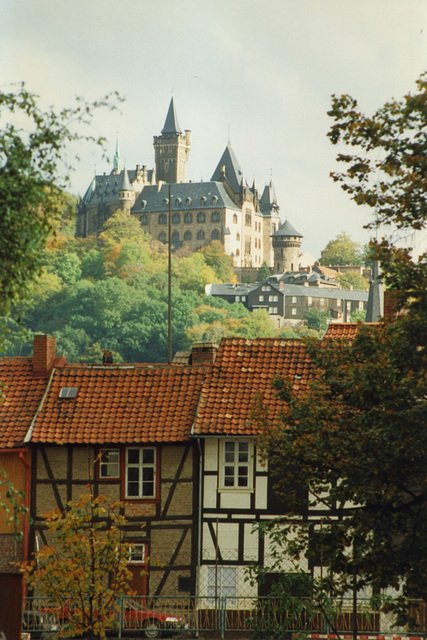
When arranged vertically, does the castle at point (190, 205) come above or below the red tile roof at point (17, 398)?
above

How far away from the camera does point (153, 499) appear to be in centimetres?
2339

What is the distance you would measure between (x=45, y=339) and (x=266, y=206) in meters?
172

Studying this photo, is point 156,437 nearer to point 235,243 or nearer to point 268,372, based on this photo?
point 268,372

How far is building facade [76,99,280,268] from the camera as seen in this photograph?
184m

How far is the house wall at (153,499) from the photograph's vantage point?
75.9 ft

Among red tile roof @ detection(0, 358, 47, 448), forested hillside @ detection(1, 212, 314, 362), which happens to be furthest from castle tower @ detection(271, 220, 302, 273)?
red tile roof @ detection(0, 358, 47, 448)

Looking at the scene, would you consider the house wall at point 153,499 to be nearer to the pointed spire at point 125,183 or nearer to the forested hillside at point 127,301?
the forested hillside at point 127,301

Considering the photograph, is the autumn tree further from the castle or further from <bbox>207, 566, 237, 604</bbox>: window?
the castle

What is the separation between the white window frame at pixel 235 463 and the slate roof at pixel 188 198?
16124cm

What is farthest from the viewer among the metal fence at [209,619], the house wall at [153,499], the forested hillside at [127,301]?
the forested hillside at [127,301]

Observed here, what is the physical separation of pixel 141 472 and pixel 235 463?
6.85ft

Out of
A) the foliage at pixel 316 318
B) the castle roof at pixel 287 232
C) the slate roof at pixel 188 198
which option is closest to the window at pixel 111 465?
the foliage at pixel 316 318

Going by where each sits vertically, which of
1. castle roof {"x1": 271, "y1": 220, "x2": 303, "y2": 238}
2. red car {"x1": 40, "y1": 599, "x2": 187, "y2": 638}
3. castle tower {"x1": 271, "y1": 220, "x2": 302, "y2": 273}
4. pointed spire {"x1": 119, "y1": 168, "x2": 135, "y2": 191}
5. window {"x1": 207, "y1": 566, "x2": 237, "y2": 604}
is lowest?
red car {"x1": 40, "y1": 599, "x2": 187, "y2": 638}

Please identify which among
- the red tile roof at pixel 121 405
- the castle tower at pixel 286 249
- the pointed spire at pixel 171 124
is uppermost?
the pointed spire at pixel 171 124
